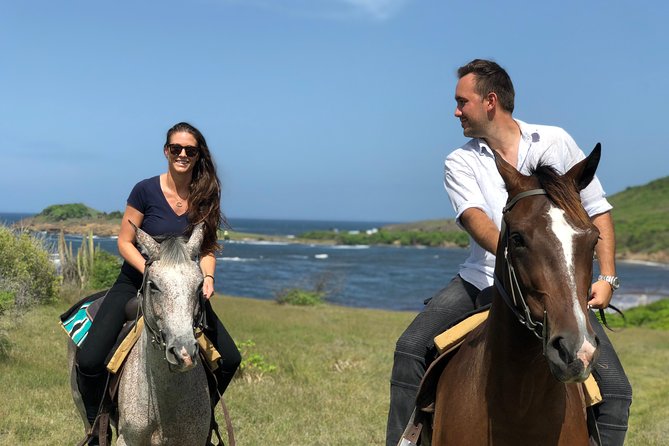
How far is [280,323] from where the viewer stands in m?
21.2

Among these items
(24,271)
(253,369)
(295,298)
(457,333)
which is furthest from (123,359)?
(295,298)

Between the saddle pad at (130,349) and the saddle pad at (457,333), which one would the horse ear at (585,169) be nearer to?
the saddle pad at (457,333)

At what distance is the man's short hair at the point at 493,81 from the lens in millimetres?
4426

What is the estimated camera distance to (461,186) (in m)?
4.46

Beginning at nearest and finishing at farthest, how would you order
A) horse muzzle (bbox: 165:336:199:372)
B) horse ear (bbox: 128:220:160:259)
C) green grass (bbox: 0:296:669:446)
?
1. horse muzzle (bbox: 165:336:199:372)
2. horse ear (bbox: 128:220:160:259)
3. green grass (bbox: 0:296:669:446)

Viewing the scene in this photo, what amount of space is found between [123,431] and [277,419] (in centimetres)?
470

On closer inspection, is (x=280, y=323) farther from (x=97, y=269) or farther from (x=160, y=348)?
(x=160, y=348)

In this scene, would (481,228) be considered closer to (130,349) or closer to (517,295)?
(517,295)

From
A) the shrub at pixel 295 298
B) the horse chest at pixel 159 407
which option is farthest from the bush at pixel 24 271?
the shrub at pixel 295 298

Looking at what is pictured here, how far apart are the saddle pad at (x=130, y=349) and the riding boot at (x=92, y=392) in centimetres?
35

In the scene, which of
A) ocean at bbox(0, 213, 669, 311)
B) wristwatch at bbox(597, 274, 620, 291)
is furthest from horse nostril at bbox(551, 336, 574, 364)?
ocean at bbox(0, 213, 669, 311)

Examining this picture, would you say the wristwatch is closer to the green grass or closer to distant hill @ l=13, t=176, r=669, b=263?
distant hill @ l=13, t=176, r=669, b=263

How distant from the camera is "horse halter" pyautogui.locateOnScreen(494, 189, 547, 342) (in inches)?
117

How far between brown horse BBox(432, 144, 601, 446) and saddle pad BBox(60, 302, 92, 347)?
3341mm
